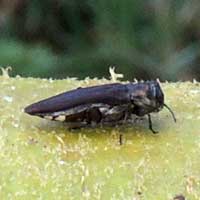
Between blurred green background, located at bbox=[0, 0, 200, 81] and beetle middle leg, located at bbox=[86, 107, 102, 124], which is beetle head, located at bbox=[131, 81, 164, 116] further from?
blurred green background, located at bbox=[0, 0, 200, 81]

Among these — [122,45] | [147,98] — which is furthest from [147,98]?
[122,45]

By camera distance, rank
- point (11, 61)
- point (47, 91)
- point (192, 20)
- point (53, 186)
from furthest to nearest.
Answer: point (192, 20) < point (11, 61) < point (47, 91) < point (53, 186)

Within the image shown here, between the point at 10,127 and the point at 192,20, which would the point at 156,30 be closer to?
the point at 192,20

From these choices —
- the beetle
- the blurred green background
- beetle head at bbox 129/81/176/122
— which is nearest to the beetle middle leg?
the beetle

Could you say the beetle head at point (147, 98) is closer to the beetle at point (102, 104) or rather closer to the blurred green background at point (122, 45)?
the beetle at point (102, 104)

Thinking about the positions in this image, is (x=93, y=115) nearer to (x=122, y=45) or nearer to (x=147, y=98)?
(x=147, y=98)

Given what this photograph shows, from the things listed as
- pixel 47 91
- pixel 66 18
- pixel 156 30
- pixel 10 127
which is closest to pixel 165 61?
pixel 156 30
